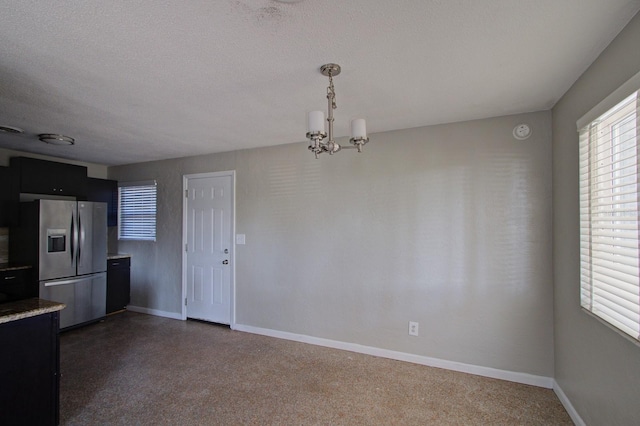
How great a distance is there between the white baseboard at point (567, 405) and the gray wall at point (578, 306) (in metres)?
0.05

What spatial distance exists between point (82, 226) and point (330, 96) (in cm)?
410

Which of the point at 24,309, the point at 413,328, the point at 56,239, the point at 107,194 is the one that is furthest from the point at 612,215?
the point at 107,194

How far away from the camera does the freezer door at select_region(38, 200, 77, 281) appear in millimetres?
3646

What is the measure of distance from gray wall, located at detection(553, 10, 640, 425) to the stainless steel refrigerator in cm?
534

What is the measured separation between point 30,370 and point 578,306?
3675mm

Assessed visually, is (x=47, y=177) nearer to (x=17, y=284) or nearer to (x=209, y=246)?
(x=17, y=284)

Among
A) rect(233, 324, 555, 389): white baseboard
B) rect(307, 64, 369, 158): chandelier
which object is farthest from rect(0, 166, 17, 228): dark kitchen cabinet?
rect(307, 64, 369, 158): chandelier

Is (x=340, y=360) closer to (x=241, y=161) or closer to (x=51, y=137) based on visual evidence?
(x=241, y=161)

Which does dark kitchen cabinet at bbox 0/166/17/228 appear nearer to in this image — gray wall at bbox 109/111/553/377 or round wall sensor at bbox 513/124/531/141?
gray wall at bbox 109/111/553/377

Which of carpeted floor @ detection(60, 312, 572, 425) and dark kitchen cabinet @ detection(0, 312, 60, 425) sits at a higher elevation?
dark kitchen cabinet @ detection(0, 312, 60, 425)

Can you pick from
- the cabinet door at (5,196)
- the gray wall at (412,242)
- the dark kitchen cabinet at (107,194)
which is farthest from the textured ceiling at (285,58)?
the dark kitchen cabinet at (107,194)

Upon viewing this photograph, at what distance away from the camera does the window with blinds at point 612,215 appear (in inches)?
58.6

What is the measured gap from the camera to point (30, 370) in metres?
1.87

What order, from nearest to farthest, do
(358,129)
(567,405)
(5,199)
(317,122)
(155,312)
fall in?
1. (317,122)
2. (358,129)
3. (567,405)
4. (5,199)
5. (155,312)
